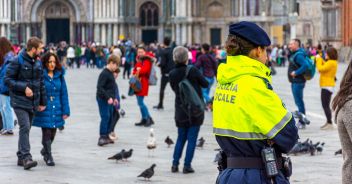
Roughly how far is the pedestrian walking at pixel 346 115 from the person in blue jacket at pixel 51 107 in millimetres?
7288

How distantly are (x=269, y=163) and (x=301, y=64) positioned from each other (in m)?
13.0

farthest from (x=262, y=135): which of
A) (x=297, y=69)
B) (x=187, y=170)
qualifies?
(x=297, y=69)

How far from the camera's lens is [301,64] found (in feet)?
61.8

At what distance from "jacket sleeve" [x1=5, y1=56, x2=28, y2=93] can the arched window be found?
53960 mm

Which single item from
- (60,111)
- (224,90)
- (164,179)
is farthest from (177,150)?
(224,90)

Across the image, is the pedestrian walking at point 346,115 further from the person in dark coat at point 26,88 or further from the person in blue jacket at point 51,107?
the person in blue jacket at point 51,107

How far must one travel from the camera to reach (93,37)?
220 feet

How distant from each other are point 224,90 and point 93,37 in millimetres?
61144

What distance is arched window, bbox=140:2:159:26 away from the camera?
67062 mm

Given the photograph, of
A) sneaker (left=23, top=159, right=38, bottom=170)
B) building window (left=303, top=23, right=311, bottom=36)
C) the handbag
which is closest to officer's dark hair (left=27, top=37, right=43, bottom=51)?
sneaker (left=23, top=159, right=38, bottom=170)

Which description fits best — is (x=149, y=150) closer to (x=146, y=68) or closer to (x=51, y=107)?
(x=51, y=107)

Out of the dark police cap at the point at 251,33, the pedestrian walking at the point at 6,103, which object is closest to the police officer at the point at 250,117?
the dark police cap at the point at 251,33

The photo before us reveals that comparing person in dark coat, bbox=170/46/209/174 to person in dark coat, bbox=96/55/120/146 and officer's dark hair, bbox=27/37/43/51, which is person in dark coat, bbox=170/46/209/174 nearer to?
officer's dark hair, bbox=27/37/43/51

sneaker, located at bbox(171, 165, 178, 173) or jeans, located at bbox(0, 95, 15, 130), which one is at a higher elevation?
jeans, located at bbox(0, 95, 15, 130)
